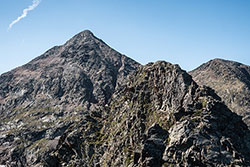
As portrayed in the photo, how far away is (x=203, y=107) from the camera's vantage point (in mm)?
84875

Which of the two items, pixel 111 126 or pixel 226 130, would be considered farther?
pixel 111 126

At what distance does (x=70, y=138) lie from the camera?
132m

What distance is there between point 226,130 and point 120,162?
45077 mm

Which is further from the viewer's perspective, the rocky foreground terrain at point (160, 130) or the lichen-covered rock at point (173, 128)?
the rocky foreground terrain at point (160, 130)

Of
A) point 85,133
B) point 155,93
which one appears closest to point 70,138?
point 85,133

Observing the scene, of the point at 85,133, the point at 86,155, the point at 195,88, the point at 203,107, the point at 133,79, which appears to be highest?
the point at 133,79

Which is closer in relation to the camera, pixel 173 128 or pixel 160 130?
pixel 173 128

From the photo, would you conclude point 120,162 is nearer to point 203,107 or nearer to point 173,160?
point 173,160

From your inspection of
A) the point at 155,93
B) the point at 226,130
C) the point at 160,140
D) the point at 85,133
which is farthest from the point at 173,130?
the point at 85,133

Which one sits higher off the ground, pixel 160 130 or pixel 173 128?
pixel 173 128

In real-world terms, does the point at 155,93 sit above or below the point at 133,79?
below

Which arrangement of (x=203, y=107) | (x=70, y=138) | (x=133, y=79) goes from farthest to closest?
1. (x=133, y=79)
2. (x=70, y=138)
3. (x=203, y=107)

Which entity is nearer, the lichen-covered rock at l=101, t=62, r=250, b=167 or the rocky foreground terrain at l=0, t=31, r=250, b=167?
the lichen-covered rock at l=101, t=62, r=250, b=167

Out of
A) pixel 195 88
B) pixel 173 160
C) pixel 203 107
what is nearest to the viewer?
pixel 173 160
